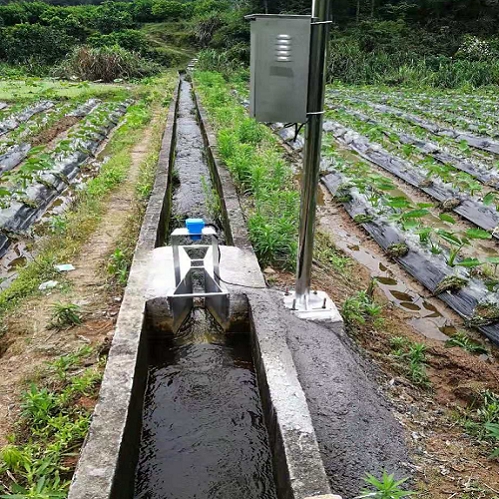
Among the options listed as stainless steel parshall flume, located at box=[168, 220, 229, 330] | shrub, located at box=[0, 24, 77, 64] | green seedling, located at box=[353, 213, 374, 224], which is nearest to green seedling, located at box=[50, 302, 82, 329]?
stainless steel parshall flume, located at box=[168, 220, 229, 330]

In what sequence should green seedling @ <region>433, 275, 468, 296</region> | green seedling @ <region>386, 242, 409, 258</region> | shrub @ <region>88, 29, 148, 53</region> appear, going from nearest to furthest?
1. green seedling @ <region>433, 275, 468, 296</region>
2. green seedling @ <region>386, 242, 409, 258</region>
3. shrub @ <region>88, 29, 148, 53</region>

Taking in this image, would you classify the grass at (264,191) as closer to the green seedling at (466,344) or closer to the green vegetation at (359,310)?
the green vegetation at (359,310)

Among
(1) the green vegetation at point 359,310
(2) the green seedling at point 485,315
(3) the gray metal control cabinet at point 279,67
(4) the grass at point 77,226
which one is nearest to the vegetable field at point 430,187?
(2) the green seedling at point 485,315

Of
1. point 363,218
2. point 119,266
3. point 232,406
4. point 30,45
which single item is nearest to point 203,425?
point 232,406

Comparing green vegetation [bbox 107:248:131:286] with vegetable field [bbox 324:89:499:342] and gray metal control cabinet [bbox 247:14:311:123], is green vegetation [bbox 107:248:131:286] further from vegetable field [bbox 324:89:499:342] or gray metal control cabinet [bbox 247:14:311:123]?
vegetable field [bbox 324:89:499:342]

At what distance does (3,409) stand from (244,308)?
1808 millimetres

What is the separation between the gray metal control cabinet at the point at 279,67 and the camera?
2.89 m

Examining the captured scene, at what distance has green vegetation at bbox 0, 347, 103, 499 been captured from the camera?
8.16ft

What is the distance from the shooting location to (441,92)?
19.4m

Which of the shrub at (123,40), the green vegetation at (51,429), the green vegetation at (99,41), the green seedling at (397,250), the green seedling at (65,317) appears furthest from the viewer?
the shrub at (123,40)

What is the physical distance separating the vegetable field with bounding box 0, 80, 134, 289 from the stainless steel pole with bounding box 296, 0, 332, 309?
11.1ft

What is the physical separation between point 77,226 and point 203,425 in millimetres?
3681

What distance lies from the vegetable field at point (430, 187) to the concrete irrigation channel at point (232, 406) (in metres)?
1.74

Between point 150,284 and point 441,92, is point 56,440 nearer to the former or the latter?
point 150,284
